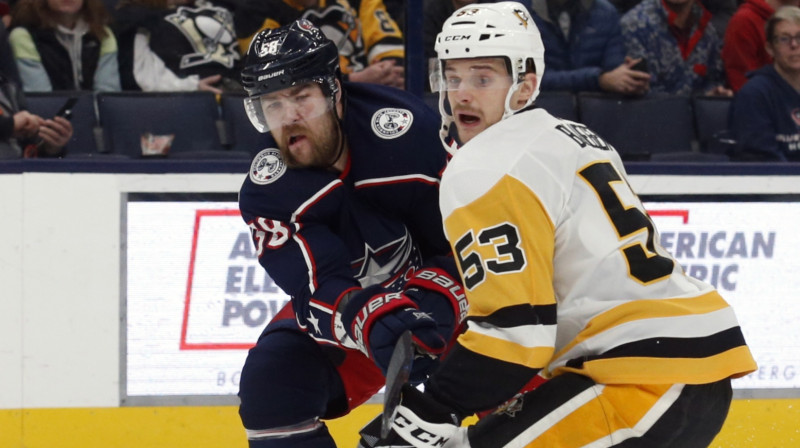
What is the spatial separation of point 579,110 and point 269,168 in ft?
5.61

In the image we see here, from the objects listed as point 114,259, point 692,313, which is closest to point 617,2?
point 114,259

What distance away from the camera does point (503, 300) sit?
178 centimetres

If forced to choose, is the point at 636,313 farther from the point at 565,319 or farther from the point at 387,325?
the point at 387,325

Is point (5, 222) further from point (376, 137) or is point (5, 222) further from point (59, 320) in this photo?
point (376, 137)

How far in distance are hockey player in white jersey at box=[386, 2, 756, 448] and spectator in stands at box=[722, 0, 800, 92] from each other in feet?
8.36

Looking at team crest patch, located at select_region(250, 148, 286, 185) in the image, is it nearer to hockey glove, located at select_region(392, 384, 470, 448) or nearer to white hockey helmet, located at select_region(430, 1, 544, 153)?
white hockey helmet, located at select_region(430, 1, 544, 153)

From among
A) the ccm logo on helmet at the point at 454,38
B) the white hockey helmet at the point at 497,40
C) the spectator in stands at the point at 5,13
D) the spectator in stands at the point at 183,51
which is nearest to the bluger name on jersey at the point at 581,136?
the white hockey helmet at the point at 497,40

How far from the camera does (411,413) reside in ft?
6.05

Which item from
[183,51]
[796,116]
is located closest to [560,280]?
[796,116]

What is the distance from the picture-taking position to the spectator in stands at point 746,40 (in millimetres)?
4230

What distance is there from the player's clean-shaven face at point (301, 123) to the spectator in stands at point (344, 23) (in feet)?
5.00

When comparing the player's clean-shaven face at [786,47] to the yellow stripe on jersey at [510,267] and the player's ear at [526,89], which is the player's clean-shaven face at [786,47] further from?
the yellow stripe on jersey at [510,267]

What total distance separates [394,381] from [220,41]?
8.02 ft

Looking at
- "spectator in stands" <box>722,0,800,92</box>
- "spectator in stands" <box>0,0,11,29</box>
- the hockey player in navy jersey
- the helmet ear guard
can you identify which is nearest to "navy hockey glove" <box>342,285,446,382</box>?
the hockey player in navy jersey
